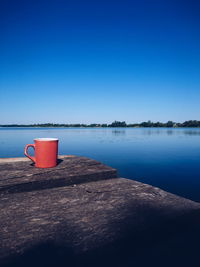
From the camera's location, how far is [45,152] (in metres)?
2.59

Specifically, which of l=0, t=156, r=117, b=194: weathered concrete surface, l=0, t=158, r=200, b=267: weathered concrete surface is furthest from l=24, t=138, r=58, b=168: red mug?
l=0, t=158, r=200, b=267: weathered concrete surface

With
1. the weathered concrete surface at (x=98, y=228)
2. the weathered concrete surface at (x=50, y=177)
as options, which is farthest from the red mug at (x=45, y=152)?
the weathered concrete surface at (x=98, y=228)

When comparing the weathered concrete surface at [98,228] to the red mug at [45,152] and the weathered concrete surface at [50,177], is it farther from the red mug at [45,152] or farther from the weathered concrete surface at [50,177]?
the red mug at [45,152]

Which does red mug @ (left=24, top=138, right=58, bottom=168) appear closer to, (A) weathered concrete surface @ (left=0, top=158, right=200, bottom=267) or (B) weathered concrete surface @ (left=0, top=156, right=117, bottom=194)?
(B) weathered concrete surface @ (left=0, top=156, right=117, bottom=194)

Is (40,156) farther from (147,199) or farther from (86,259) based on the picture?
(86,259)

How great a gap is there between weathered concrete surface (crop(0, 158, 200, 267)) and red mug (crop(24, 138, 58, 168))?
0.68 metres

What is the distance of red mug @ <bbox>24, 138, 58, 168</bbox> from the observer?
Result: 2.52m

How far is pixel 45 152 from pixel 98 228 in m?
1.62

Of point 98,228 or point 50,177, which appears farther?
point 50,177

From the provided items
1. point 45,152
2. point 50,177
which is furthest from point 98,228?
point 45,152

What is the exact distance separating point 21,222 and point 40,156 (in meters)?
1.32

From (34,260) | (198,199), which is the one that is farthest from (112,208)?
(198,199)

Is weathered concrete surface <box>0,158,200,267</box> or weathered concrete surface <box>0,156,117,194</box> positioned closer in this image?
weathered concrete surface <box>0,158,200,267</box>

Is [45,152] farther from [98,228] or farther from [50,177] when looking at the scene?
[98,228]
